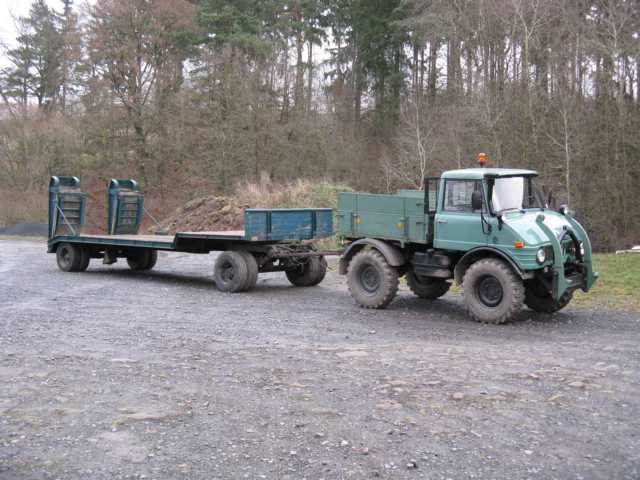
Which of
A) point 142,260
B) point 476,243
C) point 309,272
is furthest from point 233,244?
point 476,243

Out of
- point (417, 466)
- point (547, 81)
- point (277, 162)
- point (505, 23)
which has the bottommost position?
point (417, 466)

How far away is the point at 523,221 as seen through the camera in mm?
10008

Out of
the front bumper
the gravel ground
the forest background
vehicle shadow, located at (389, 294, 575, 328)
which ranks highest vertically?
the forest background

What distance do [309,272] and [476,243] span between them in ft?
16.3

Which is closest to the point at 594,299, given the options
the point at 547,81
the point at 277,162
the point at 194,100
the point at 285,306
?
the point at 285,306

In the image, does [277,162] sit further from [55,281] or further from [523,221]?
[523,221]

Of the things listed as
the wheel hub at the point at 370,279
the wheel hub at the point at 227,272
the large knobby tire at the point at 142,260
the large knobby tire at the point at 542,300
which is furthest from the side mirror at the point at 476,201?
the large knobby tire at the point at 142,260

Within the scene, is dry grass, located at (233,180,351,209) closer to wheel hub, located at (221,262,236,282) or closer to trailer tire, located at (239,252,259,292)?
wheel hub, located at (221,262,236,282)

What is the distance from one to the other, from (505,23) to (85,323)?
70.8ft

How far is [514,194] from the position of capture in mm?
10445

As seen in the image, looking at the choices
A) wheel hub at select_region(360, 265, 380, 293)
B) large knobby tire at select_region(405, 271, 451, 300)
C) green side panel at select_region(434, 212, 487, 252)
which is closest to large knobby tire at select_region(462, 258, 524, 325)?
green side panel at select_region(434, 212, 487, 252)

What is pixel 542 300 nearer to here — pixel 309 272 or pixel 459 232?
pixel 459 232

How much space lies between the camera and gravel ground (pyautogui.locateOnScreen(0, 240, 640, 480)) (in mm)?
4922

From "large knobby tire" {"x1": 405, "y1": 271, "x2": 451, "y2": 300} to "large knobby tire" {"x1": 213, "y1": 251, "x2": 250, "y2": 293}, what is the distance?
10.6 feet
